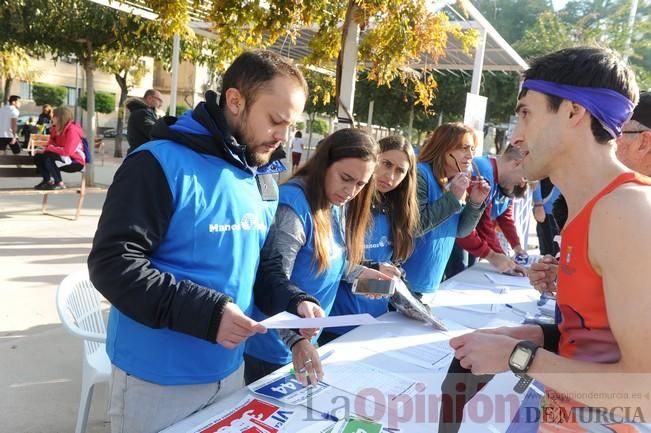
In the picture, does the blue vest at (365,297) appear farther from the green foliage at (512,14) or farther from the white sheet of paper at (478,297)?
the green foliage at (512,14)

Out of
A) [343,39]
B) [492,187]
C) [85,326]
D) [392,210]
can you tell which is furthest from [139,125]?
[492,187]

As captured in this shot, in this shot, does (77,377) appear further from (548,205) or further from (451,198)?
(548,205)

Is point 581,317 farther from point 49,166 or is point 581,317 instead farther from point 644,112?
point 49,166

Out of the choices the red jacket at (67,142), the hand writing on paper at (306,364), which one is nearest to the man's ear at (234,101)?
the hand writing on paper at (306,364)

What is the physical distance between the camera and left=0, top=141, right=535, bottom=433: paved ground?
279 cm

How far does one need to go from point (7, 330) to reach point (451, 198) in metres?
3.20

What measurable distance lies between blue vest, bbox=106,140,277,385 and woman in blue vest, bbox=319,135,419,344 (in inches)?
42.3

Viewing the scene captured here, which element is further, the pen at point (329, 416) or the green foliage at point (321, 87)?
the green foliage at point (321, 87)

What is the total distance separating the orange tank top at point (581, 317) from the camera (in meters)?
1.04

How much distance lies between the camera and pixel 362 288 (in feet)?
6.88

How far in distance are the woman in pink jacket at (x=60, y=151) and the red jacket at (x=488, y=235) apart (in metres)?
6.11

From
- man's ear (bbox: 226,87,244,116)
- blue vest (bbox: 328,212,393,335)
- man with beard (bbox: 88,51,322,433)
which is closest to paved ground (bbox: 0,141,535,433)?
blue vest (bbox: 328,212,393,335)

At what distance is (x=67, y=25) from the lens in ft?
30.6

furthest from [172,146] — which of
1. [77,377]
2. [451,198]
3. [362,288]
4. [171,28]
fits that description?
[171,28]
